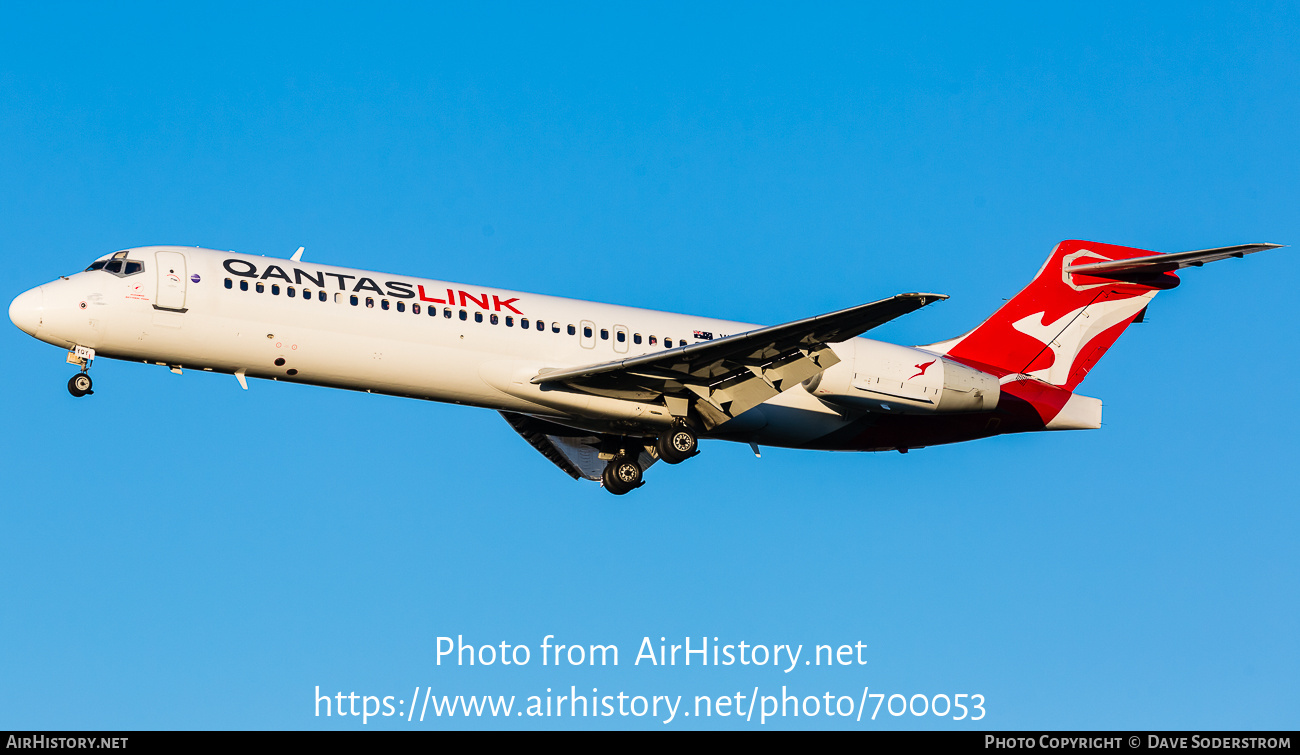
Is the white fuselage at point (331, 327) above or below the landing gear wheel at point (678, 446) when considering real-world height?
above

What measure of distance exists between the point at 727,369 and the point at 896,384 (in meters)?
3.48

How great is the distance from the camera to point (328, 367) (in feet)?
75.2

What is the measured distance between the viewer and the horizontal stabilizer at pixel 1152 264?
82.2 feet

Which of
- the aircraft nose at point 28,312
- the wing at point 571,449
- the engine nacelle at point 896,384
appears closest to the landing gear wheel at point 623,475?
the wing at point 571,449

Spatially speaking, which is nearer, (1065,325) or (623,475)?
(623,475)

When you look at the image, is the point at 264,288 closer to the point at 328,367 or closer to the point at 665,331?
the point at 328,367

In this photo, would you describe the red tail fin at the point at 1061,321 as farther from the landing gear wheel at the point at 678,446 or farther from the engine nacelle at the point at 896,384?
the landing gear wheel at the point at 678,446

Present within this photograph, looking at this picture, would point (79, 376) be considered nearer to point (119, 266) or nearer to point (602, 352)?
point (119, 266)

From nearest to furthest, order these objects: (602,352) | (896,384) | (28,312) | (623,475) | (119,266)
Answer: (28,312) < (119,266) < (602,352) < (896,384) < (623,475)

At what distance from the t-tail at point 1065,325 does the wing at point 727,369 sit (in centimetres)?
546

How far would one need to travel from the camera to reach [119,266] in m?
22.6

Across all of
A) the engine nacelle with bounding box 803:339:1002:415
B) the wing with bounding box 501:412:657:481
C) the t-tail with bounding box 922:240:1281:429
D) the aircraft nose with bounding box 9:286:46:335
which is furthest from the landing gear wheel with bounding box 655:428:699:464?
the aircraft nose with bounding box 9:286:46:335

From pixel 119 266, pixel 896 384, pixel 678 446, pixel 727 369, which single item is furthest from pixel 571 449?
pixel 119 266

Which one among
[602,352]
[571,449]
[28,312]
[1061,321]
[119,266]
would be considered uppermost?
[119,266]
